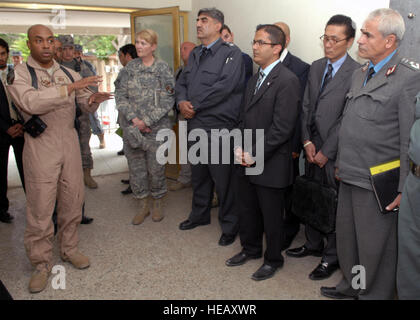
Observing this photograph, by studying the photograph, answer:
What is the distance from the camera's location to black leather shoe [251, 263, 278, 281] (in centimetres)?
239

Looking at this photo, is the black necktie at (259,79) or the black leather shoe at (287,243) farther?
the black leather shoe at (287,243)

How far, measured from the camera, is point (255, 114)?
2.33 metres

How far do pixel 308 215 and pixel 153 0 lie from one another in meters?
3.64

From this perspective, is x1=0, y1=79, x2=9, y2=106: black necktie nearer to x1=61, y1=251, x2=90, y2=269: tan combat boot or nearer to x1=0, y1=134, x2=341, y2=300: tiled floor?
x1=0, y1=134, x2=341, y2=300: tiled floor

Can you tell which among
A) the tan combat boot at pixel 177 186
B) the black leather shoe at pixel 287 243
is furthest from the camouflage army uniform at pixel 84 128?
the black leather shoe at pixel 287 243

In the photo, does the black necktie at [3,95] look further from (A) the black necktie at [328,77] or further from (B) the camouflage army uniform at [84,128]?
(A) the black necktie at [328,77]

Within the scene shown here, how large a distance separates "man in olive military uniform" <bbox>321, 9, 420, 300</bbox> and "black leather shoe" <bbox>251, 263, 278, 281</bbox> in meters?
0.51

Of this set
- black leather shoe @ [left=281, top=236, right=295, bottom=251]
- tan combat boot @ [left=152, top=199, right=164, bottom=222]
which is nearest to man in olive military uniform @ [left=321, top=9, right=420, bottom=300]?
black leather shoe @ [left=281, top=236, right=295, bottom=251]

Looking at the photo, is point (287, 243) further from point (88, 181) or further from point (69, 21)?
point (69, 21)

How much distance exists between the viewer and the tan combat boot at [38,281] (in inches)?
91.1

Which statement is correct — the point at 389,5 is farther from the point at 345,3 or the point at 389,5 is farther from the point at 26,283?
the point at 26,283

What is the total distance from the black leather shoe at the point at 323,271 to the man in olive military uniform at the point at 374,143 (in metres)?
0.28

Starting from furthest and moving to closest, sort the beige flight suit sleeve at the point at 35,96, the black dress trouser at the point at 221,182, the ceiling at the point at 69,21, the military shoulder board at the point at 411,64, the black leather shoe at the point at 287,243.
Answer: the ceiling at the point at 69,21
the black dress trouser at the point at 221,182
the black leather shoe at the point at 287,243
the beige flight suit sleeve at the point at 35,96
the military shoulder board at the point at 411,64
